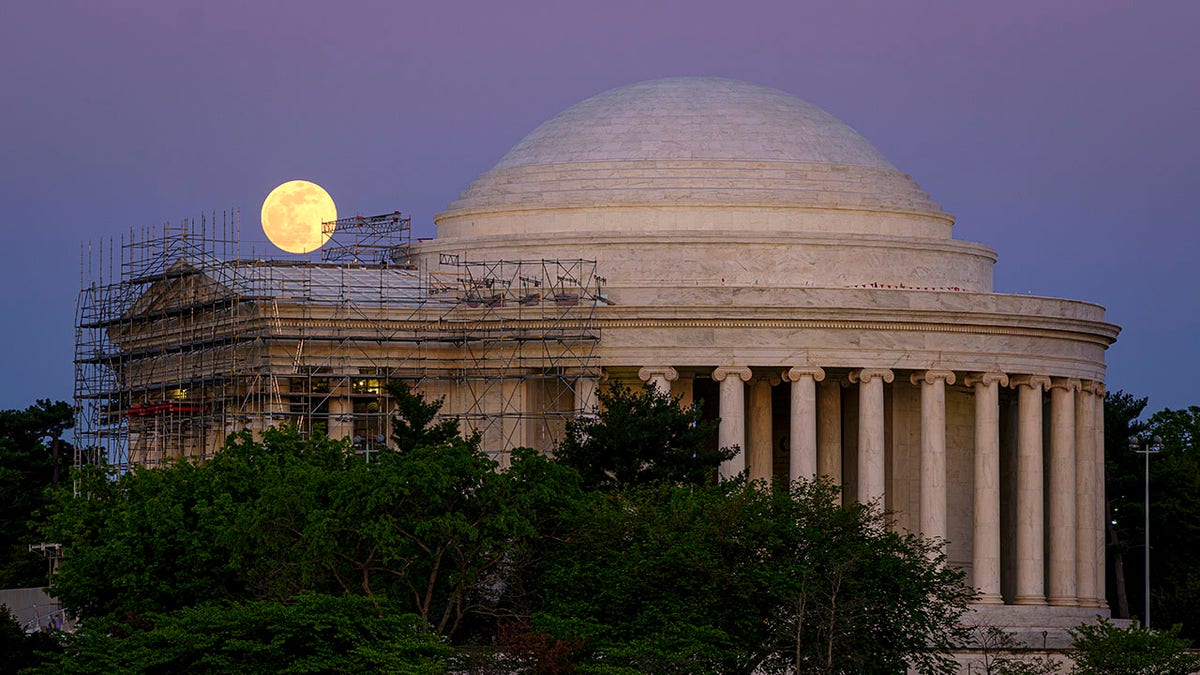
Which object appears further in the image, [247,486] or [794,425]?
[794,425]

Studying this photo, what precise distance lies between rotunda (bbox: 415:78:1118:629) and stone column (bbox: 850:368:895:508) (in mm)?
88

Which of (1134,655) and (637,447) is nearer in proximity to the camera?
(1134,655)

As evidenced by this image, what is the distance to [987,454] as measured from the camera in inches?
4183

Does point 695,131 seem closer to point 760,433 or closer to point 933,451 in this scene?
point 760,433

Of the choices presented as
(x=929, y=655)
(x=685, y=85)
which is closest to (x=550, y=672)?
(x=929, y=655)

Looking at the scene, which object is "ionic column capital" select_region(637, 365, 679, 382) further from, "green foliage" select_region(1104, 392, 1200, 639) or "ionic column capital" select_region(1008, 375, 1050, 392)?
"green foliage" select_region(1104, 392, 1200, 639)

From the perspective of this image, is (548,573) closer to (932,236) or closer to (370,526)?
(370,526)

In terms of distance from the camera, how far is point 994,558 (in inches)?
4176

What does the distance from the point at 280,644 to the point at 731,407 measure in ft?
110

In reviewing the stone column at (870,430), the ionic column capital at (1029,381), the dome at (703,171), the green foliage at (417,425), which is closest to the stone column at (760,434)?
the stone column at (870,430)

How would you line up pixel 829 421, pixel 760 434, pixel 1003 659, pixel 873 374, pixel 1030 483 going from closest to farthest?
pixel 1003 659, pixel 873 374, pixel 1030 483, pixel 760 434, pixel 829 421

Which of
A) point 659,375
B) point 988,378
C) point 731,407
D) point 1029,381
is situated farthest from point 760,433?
point 1029,381

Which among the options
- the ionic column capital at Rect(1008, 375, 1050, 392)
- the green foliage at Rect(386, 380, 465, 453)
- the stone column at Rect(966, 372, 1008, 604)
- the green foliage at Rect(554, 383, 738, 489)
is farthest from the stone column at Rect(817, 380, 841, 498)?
the green foliage at Rect(386, 380, 465, 453)

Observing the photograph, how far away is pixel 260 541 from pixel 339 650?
28.3 ft
